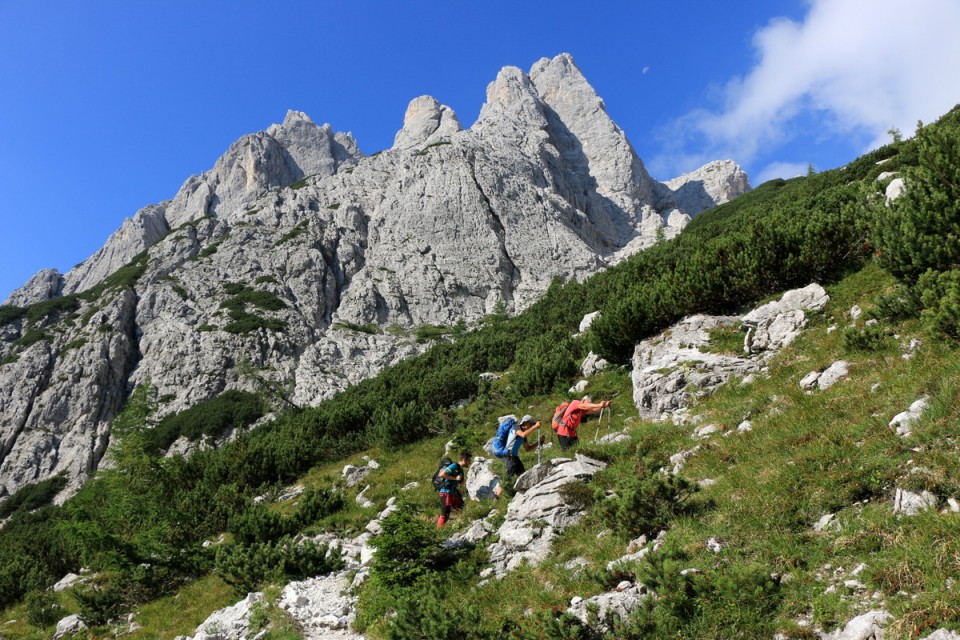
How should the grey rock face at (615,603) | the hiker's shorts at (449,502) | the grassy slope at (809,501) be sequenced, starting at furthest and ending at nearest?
the hiker's shorts at (449,502), the grey rock face at (615,603), the grassy slope at (809,501)

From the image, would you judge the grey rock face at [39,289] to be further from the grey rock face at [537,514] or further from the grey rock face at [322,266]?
the grey rock face at [537,514]

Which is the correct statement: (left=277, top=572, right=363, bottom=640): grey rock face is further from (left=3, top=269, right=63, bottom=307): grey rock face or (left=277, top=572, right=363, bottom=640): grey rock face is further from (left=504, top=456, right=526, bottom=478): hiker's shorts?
(left=3, top=269, right=63, bottom=307): grey rock face

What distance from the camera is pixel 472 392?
20.1 meters

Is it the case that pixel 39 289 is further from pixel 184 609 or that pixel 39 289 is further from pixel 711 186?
pixel 711 186

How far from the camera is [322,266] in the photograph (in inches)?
2936

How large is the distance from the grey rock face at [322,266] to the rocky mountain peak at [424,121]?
5.91 m

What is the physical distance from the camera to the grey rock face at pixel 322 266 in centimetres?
5759

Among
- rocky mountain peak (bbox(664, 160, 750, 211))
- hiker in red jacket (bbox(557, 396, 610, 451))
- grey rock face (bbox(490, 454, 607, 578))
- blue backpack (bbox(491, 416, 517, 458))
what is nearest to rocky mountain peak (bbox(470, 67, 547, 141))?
rocky mountain peak (bbox(664, 160, 750, 211))

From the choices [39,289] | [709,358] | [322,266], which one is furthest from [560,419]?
[39,289]

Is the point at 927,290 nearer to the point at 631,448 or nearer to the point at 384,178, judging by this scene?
the point at 631,448

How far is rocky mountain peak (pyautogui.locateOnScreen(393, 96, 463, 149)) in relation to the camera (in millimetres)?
125500

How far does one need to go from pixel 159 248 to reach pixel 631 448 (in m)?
92.0

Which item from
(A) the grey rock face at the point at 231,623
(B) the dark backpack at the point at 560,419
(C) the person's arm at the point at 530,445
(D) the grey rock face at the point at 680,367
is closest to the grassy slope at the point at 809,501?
(D) the grey rock face at the point at 680,367

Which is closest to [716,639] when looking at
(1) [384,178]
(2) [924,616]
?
(2) [924,616]
